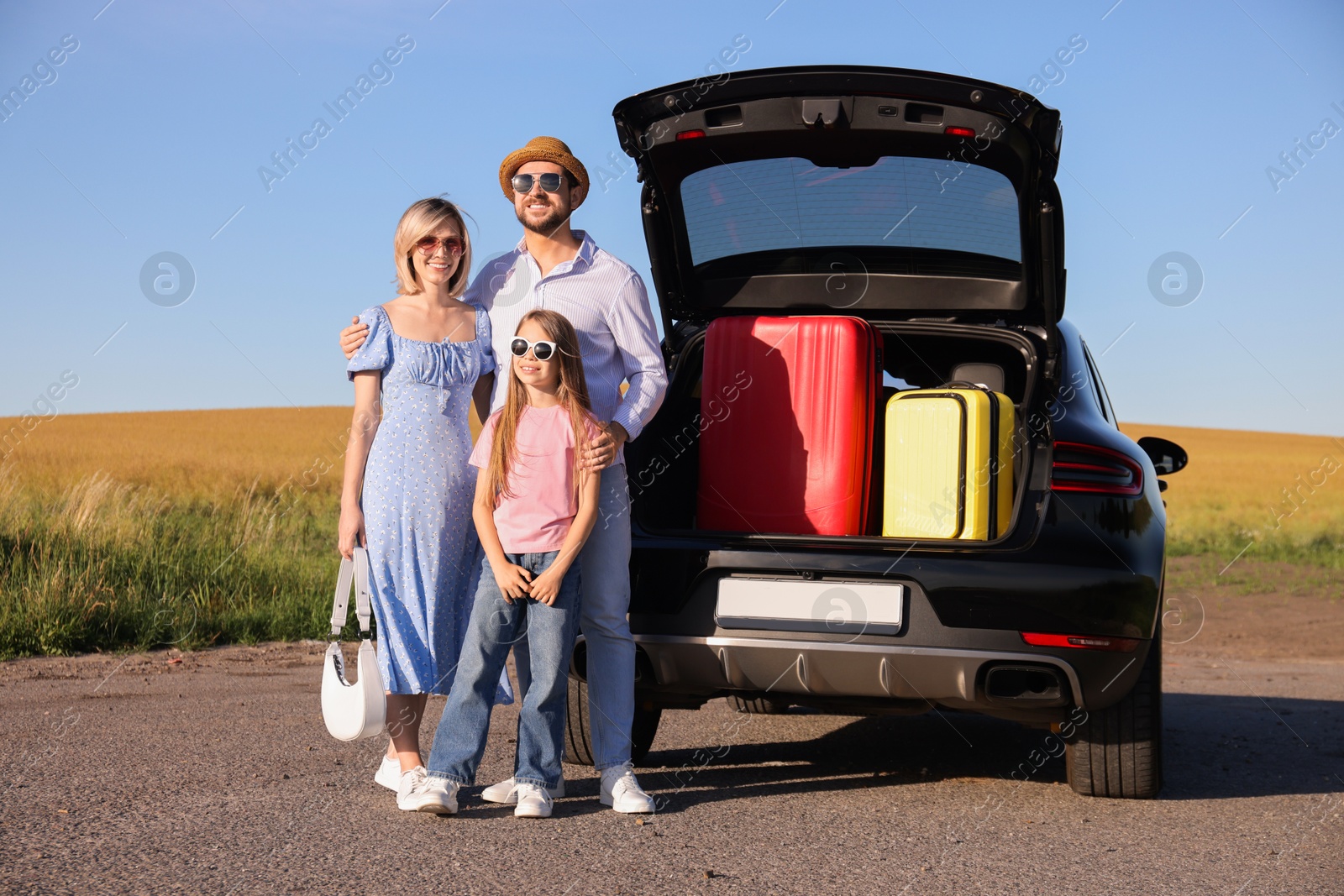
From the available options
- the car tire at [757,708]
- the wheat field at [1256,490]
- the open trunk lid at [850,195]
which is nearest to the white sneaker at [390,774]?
the open trunk lid at [850,195]

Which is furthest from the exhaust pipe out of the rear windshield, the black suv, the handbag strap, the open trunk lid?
the handbag strap

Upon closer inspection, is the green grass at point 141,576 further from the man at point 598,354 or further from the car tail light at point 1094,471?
the car tail light at point 1094,471

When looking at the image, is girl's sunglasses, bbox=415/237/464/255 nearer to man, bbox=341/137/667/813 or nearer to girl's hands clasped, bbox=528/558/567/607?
man, bbox=341/137/667/813

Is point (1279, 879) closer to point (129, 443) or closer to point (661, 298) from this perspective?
point (661, 298)

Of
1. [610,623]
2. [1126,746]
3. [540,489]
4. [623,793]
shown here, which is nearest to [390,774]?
[623,793]

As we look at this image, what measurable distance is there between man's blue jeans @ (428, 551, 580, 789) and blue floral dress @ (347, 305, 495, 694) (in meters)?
0.18

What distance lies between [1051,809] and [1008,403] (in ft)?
4.17

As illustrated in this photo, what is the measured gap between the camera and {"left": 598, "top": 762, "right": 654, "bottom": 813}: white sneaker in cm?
347

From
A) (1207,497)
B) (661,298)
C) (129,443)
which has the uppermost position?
(661,298)

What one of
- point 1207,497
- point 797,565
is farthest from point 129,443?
point 797,565

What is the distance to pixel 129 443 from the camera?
2625 centimetres

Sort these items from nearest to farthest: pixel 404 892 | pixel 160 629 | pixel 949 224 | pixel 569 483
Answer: pixel 404 892
pixel 569 483
pixel 949 224
pixel 160 629

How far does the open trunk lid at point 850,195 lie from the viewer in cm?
363

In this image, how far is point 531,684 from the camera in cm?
355
